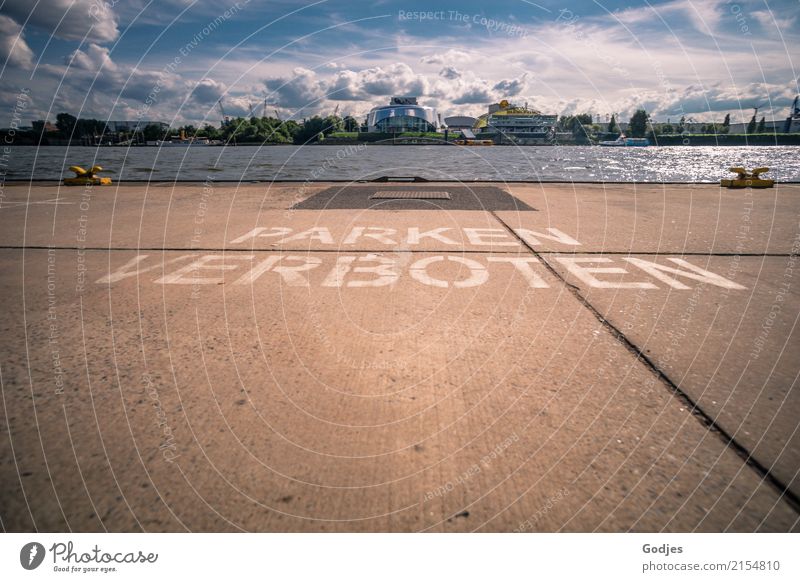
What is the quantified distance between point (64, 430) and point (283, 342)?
1323mm

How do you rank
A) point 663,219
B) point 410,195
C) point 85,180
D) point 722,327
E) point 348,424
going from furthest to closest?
point 85,180 < point 410,195 < point 663,219 < point 722,327 < point 348,424

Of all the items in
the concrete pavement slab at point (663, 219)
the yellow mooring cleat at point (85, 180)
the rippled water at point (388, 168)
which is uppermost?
the rippled water at point (388, 168)

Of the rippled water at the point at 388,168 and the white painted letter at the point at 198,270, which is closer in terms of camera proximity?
the white painted letter at the point at 198,270

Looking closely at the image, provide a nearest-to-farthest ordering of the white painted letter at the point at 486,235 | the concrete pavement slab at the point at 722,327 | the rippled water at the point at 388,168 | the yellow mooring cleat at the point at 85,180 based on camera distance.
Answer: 1. the concrete pavement slab at the point at 722,327
2. the white painted letter at the point at 486,235
3. the yellow mooring cleat at the point at 85,180
4. the rippled water at the point at 388,168

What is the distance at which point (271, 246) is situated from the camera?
230 inches

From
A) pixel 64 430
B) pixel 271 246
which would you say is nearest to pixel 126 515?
pixel 64 430

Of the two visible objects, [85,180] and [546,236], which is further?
[85,180]

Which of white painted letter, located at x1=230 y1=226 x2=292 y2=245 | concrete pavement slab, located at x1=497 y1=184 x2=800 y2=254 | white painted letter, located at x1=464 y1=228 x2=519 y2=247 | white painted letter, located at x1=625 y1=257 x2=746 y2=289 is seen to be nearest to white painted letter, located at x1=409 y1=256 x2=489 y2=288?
white painted letter, located at x1=464 y1=228 x2=519 y2=247

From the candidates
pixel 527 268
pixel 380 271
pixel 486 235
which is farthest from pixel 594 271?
pixel 380 271

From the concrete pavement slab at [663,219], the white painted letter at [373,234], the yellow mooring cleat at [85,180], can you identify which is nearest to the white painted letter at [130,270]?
the white painted letter at [373,234]

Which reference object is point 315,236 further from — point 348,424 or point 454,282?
point 348,424

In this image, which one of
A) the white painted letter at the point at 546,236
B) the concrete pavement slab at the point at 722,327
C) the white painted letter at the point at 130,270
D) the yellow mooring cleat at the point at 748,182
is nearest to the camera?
the concrete pavement slab at the point at 722,327

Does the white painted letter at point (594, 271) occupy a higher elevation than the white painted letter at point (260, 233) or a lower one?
lower

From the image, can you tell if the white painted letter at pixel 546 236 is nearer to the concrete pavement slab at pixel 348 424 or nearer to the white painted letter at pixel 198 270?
the concrete pavement slab at pixel 348 424
